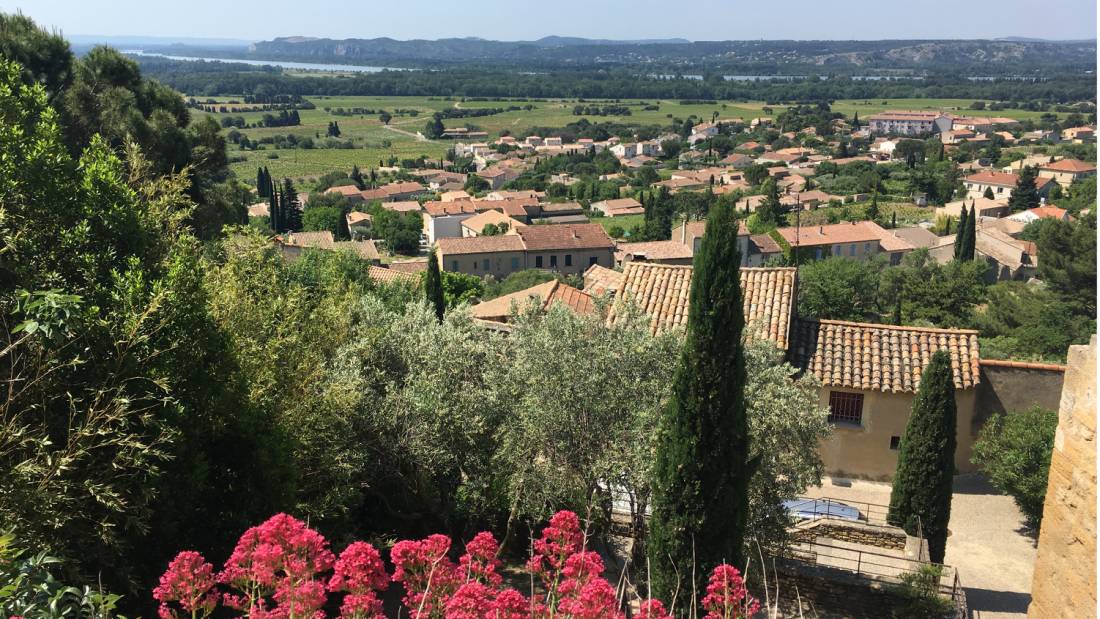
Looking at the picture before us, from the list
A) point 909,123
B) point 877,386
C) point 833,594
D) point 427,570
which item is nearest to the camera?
point 427,570

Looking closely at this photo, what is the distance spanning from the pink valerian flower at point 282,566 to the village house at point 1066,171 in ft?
367

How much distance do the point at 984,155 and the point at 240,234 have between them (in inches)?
5293

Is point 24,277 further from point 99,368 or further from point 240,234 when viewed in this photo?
point 240,234

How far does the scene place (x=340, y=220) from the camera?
77.8 metres

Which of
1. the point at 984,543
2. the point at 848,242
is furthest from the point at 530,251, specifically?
the point at 984,543

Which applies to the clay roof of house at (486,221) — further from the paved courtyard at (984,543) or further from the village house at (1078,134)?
the village house at (1078,134)

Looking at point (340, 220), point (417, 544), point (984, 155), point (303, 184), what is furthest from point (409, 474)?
point (984, 155)

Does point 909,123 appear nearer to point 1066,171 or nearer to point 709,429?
point 1066,171

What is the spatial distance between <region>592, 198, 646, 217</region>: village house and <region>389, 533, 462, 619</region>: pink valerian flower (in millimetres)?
88841

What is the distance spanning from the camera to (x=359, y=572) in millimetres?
4395

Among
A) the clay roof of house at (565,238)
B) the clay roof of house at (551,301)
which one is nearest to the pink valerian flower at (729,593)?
the clay roof of house at (551,301)

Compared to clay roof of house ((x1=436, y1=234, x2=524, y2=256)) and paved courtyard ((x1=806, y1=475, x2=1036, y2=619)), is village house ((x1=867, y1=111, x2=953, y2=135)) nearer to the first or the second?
clay roof of house ((x1=436, y1=234, x2=524, y2=256))

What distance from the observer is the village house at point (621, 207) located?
93.5 metres

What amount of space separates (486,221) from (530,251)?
16588 mm
